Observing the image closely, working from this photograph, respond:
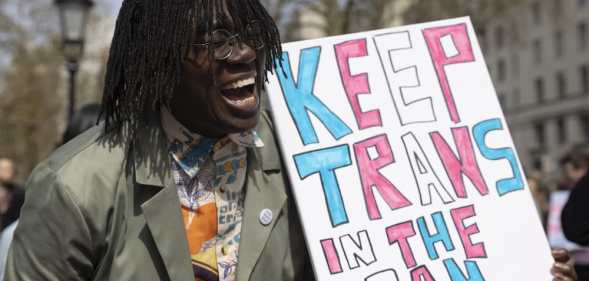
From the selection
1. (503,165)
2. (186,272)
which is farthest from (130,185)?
(503,165)

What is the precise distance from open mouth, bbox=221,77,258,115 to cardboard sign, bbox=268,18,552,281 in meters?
0.30

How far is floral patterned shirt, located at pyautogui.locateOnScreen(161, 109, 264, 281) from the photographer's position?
1.95 meters

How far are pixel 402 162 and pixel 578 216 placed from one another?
51.3 inches

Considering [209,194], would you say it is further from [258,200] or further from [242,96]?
[242,96]

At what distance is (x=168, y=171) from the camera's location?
1943mm

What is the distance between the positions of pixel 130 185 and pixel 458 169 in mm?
943

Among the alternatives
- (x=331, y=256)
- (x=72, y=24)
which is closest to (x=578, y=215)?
(x=331, y=256)

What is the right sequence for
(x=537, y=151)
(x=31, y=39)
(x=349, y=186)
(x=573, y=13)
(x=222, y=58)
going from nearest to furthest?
(x=222, y=58) → (x=349, y=186) → (x=31, y=39) → (x=573, y=13) → (x=537, y=151)

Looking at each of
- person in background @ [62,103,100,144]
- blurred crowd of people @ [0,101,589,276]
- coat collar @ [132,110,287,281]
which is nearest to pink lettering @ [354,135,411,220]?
coat collar @ [132,110,287,281]

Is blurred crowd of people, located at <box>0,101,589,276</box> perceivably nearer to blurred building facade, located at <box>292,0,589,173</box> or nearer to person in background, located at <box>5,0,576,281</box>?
person in background, located at <box>5,0,576,281</box>

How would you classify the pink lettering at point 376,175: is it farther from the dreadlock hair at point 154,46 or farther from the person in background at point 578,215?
the person in background at point 578,215

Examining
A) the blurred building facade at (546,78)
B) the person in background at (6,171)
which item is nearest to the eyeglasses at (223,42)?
the person in background at (6,171)

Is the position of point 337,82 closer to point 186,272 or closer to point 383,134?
point 383,134

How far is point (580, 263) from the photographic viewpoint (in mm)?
5066
